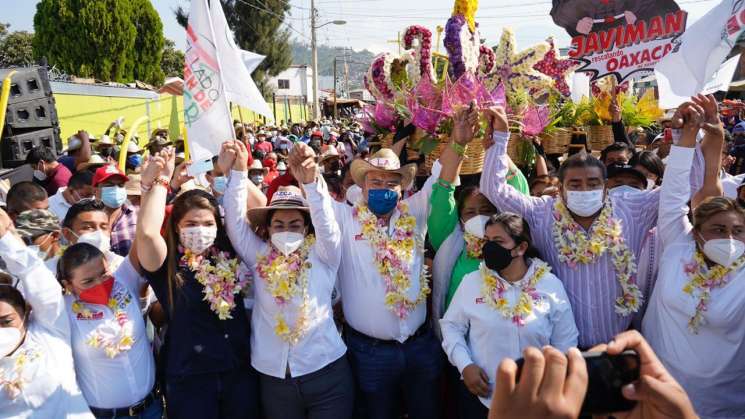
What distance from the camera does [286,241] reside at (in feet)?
9.18

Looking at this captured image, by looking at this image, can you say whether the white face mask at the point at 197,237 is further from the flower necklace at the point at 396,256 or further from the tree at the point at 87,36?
the tree at the point at 87,36

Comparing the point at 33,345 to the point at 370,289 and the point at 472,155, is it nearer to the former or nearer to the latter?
the point at 370,289

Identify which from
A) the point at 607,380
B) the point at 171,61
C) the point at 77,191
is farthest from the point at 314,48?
the point at 607,380

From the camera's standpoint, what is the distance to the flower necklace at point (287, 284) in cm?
269

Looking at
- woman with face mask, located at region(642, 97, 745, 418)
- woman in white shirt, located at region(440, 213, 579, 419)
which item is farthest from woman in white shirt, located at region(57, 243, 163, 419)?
woman with face mask, located at region(642, 97, 745, 418)

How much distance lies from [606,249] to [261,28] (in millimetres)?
39255

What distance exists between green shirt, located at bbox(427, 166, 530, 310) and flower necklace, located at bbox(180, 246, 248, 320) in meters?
1.20

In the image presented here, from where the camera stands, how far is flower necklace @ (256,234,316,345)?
8.83 feet

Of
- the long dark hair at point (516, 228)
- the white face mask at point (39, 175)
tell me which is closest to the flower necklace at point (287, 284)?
the long dark hair at point (516, 228)

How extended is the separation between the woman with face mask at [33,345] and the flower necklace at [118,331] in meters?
0.09

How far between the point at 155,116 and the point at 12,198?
14993 millimetres

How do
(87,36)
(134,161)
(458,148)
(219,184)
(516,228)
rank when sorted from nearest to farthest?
1. (516,228)
2. (458,148)
3. (219,184)
4. (134,161)
5. (87,36)

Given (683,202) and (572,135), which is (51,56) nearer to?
(572,135)

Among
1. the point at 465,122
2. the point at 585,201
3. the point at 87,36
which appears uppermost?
the point at 87,36
